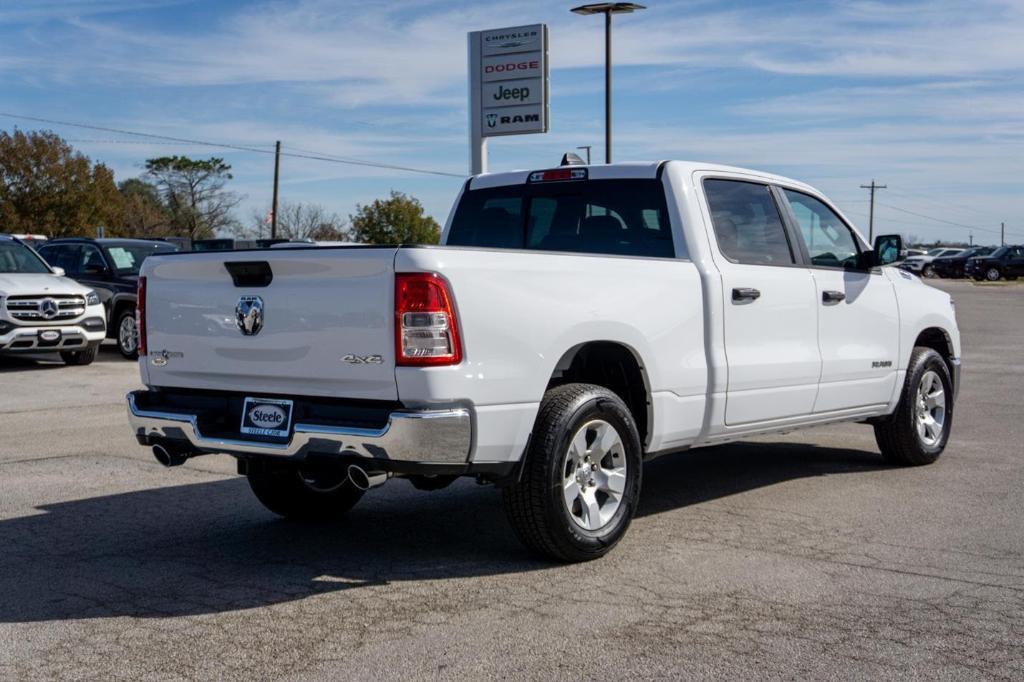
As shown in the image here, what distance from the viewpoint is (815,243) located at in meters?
→ 7.93

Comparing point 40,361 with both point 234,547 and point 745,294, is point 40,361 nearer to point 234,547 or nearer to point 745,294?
point 234,547

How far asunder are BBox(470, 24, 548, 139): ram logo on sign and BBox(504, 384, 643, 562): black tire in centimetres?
1969

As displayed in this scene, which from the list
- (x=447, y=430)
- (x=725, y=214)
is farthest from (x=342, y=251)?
(x=725, y=214)

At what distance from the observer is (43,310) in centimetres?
1652

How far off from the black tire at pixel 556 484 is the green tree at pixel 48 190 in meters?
67.1

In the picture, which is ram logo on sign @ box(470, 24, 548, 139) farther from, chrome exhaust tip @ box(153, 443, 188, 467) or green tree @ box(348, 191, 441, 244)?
green tree @ box(348, 191, 441, 244)

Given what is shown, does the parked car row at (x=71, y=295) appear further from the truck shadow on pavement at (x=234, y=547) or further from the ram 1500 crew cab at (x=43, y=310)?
the truck shadow on pavement at (x=234, y=547)

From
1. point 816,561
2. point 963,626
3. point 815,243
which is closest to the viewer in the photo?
point 963,626

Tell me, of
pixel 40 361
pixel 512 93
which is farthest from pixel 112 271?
pixel 512 93

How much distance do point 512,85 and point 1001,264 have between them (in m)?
46.1

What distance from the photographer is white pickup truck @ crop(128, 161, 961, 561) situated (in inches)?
210

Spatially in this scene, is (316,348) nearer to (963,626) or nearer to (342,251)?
(342,251)

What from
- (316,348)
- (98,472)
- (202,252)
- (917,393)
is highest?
(202,252)

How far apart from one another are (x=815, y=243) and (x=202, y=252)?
154 inches
